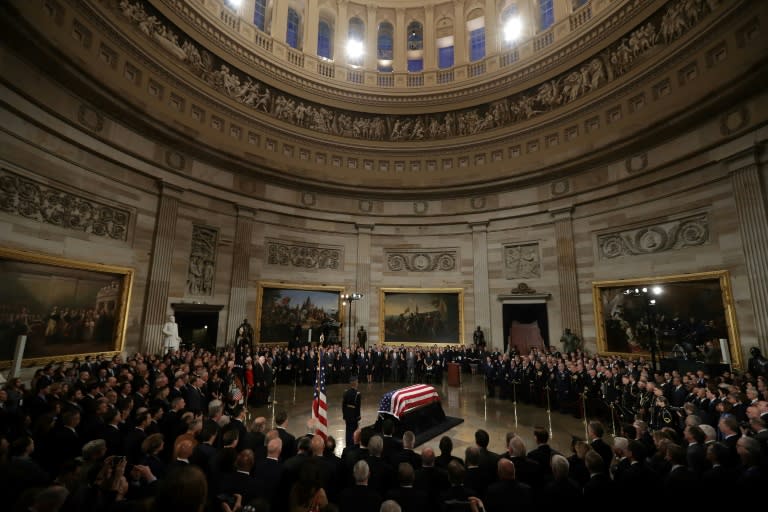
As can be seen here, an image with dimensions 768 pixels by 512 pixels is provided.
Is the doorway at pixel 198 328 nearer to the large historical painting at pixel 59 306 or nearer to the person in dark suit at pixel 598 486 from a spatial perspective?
the large historical painting at pixel 59 306

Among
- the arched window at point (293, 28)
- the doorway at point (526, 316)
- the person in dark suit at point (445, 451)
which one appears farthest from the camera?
the arched window at point (293, 28)

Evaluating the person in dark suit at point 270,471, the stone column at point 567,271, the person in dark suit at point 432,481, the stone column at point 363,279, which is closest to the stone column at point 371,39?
the stone column at point 363,279

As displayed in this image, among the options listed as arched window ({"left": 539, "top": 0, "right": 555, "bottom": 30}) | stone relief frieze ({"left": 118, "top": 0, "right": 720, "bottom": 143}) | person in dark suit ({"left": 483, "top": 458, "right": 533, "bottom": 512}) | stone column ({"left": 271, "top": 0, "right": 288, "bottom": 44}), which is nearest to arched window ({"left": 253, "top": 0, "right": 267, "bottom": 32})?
stone column ({"left": 271, "top": 0, "right": 288, "bottom": 44})

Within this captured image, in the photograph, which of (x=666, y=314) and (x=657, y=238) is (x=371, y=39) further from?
(x=666, y=314)

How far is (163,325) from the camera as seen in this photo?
47.6 feet

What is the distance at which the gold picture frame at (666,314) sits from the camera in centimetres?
1208

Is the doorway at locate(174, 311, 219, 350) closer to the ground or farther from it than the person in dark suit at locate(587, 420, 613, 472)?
farther from it

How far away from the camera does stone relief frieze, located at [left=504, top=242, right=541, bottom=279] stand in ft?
61.7

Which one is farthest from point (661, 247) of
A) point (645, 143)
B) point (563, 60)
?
point (563, 60)

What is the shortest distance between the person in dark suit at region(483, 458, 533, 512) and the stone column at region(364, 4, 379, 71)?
24.7 metres

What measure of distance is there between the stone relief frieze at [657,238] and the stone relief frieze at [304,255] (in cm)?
1351

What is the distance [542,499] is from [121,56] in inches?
731

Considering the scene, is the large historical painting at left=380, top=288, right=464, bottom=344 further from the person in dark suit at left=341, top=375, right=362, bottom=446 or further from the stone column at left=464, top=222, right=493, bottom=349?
the person in dark suit at left=341, top=375, right=362, bottom=446

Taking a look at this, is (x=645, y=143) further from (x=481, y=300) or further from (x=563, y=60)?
(x=481, y=300)
